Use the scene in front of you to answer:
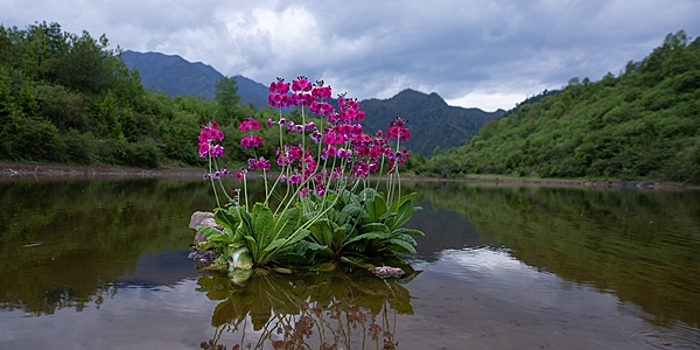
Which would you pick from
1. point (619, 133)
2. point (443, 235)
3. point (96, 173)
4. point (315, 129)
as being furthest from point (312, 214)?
point (619, 133)

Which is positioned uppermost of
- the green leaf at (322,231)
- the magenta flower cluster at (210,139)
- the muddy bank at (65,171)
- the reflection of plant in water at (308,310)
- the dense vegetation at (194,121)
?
the dense vegetation at (194,121)

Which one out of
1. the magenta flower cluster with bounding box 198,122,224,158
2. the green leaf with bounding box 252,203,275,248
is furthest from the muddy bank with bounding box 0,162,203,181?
the green leaf with bounding box 252,203,275,248

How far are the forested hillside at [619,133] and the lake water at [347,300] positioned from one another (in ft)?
209

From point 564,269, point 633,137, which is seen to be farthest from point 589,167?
point 564,269

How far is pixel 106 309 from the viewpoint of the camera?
4.05 meters

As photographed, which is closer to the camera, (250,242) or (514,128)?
(250,242)

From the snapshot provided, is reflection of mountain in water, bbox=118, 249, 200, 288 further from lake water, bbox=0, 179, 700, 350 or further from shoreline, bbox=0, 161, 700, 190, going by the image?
shoreline, bbox=0, 161, 700, 190

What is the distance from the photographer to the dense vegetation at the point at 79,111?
126ft

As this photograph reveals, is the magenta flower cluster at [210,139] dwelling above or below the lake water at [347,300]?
above

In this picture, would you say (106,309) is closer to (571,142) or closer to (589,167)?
(589,167)

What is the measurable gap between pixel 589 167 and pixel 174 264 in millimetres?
85517

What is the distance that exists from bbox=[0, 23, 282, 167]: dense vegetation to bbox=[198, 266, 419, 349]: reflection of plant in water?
40.5 metres

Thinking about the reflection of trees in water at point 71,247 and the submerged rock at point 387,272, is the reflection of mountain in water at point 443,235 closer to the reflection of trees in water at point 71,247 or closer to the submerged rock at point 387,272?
the submerged rock at point 387,272

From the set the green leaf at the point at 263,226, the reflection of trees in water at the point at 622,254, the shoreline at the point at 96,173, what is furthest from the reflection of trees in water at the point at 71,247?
the shoreline at the point at 96,173
